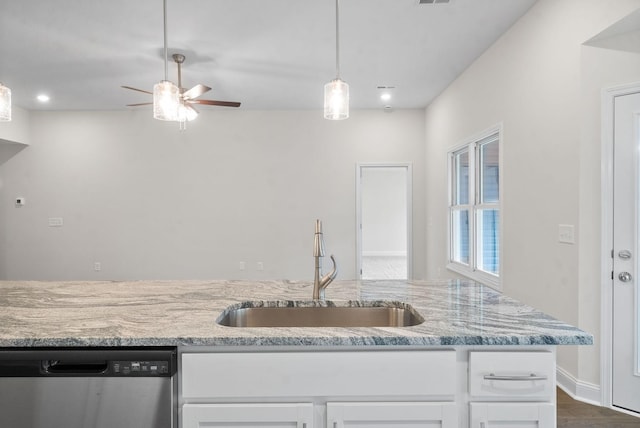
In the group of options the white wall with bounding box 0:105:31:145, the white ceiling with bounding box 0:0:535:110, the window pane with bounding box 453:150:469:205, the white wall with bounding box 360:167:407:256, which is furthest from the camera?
the white wall with bounding box 360:167:407:256

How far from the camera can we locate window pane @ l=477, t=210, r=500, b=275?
11.9ft

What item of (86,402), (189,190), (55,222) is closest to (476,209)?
(86,402)

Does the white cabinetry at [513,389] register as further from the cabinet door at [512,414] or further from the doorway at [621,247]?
the doorway at [621,247]

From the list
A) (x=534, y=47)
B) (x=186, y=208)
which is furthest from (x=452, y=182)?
(x=186, y=208)

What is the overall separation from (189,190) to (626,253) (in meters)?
5.25

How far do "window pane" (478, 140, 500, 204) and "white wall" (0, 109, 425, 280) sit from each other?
1905 mm

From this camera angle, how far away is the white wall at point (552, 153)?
235cm

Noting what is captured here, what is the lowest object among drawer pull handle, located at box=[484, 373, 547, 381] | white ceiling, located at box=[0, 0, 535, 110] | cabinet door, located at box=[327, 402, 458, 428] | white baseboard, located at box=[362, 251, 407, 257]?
white baseboard, located at box=[362, 251, 407, 257]

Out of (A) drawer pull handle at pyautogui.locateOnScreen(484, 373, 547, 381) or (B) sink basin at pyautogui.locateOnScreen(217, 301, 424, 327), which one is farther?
(B) sink basin at pyautogui.locateOnScreen(217, 301, 424, 327)

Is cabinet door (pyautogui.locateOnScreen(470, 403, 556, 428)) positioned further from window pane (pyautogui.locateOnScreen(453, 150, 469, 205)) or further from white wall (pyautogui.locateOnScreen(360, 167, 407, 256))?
white wall (pyautogui.locateOnScreen(360, 167, 407, 256))

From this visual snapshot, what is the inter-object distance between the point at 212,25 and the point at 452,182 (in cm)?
331

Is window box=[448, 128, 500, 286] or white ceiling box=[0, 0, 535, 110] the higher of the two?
white ceiling box=[0, 0, 535, 110]

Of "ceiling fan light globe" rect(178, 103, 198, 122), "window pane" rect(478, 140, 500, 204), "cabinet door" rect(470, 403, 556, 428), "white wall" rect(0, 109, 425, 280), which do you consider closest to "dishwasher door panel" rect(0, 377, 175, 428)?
"cabinet door" rect(470, 403, 556, 428)

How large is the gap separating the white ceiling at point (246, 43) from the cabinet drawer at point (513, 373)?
2.62m
